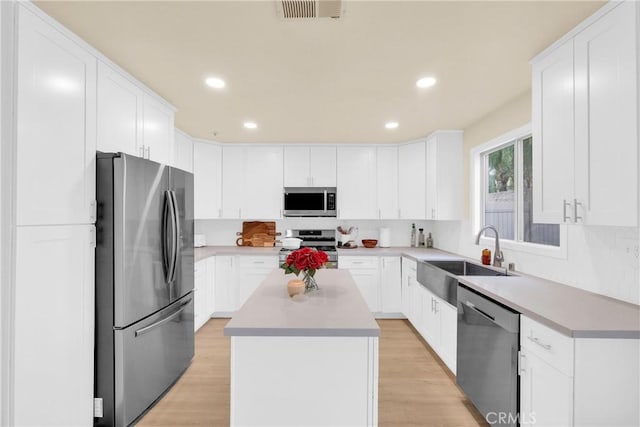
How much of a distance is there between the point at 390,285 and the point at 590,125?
289 cm

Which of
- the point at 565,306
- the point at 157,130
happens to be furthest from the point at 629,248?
the point at 157,130

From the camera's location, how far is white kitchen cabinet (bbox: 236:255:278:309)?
4.09 m

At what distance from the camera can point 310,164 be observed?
175 inches

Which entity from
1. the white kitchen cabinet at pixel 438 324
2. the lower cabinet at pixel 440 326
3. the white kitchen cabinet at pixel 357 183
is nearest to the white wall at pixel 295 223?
the white kitchen cabinet at pixel 357 183

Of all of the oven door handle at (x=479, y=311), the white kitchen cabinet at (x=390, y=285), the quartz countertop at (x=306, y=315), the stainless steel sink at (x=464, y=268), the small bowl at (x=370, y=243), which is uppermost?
the small bowl at (x=370, y=243)

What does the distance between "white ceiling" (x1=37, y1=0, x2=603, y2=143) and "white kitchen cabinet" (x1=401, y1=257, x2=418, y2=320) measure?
1.79 m

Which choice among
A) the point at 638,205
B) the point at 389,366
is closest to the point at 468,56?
the point at 638,205

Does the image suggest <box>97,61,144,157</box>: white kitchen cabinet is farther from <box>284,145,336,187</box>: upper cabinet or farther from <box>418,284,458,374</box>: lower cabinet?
<box>418,284,458,374</box>: lower cabinet

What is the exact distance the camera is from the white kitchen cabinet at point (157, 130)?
245 centimetres

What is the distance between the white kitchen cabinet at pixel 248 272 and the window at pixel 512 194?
105 inches

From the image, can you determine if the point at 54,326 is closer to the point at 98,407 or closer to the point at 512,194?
the point at 98,407

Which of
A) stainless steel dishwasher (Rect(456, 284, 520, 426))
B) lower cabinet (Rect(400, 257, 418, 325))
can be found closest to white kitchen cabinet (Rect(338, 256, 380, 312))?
lower cabinet (Rect(400, 257, 418, 325))

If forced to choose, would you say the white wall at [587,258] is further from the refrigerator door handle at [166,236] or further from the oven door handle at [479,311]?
the refrigerator door handle at [166,236]

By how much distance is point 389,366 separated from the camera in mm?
2844
